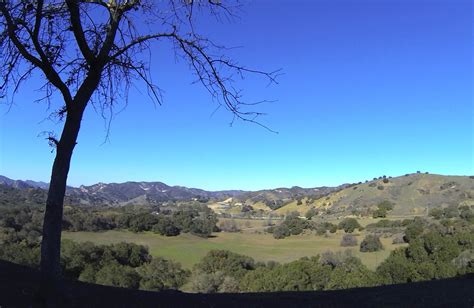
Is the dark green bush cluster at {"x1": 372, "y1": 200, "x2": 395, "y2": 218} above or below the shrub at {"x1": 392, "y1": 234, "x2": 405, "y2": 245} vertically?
above

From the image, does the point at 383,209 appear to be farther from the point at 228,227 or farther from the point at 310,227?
the point at 228,227

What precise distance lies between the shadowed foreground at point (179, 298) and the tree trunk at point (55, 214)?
43 centimetres

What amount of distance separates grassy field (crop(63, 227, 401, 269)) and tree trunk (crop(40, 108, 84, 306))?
39.3 m

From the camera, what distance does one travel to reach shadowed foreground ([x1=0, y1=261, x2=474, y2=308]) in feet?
23.6

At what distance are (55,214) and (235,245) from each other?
58.7 meters

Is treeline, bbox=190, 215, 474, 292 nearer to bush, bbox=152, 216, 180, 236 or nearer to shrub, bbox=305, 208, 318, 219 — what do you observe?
bush, bbox=152, 216, 180, 236

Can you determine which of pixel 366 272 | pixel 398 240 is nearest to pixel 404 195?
pixel 398 240

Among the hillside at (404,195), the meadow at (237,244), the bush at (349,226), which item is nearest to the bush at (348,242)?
the meadow at (237,244)

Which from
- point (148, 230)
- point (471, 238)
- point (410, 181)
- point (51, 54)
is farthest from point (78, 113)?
point (410, 181)

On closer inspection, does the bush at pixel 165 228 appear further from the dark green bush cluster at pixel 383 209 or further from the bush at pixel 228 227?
the dark green bush cluster at pixel 383 209

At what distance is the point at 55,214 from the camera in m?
5.82

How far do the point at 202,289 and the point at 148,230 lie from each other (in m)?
41.2

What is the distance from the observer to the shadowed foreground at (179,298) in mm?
7184

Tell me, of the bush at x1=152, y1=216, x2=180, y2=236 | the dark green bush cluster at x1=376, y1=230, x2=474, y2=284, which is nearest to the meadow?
the bush at x1=152, y1=216, x2=180, y2=236
